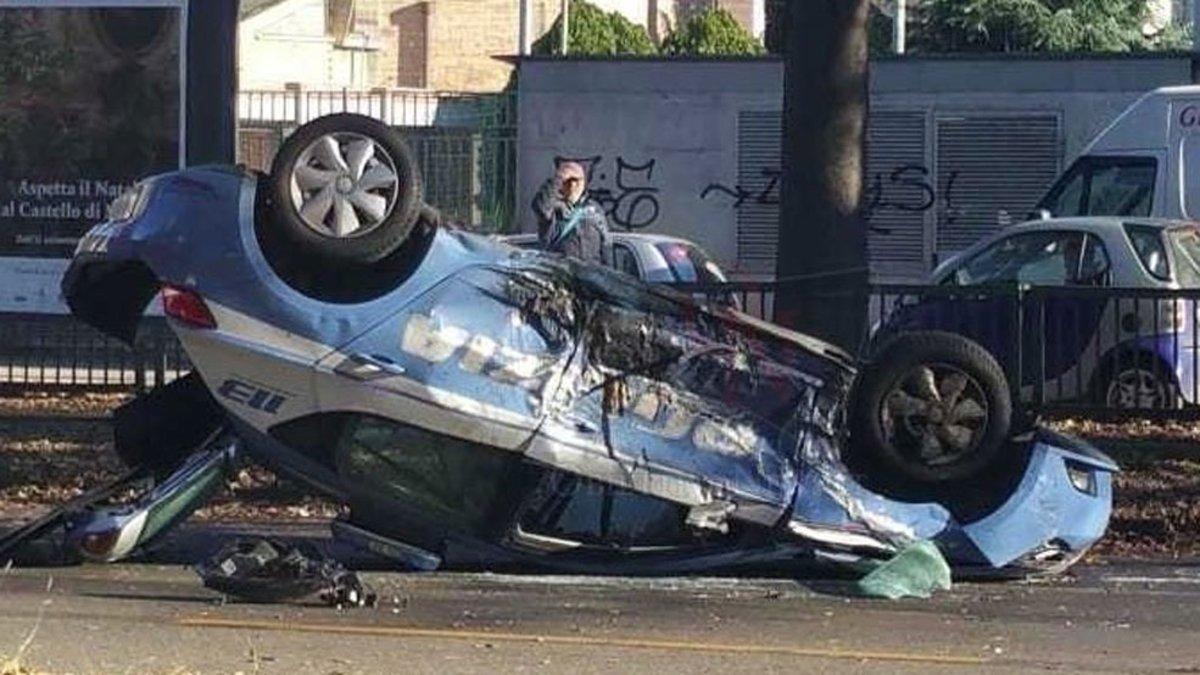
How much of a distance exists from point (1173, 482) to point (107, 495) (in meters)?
6.14

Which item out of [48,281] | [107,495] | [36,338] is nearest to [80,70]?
[48,281]

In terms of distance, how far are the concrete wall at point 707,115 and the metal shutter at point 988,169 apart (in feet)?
0.23

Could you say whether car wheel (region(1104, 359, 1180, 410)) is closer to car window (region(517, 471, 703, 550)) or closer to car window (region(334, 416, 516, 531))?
car window (region(517, 471, 703, 550))

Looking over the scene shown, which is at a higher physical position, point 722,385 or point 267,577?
point 722,385

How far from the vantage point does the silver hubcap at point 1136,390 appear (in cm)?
1492

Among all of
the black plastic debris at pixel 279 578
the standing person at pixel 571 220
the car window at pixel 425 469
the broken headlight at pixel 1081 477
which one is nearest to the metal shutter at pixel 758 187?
the standing person at pixel 571 220

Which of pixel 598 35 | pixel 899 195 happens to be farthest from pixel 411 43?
pixel 899 195

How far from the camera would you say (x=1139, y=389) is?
15.2m

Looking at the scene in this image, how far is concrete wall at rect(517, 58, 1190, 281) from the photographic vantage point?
28.4m

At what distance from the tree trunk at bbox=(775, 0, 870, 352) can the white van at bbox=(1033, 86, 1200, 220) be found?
733 centimetres

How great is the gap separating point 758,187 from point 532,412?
19.7 meters

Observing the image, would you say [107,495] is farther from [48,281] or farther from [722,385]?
[48,281]

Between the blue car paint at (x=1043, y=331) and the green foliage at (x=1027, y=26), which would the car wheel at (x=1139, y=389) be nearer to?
the blue car paint at (x=1043, y=331)

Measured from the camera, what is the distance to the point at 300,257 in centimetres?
1017
